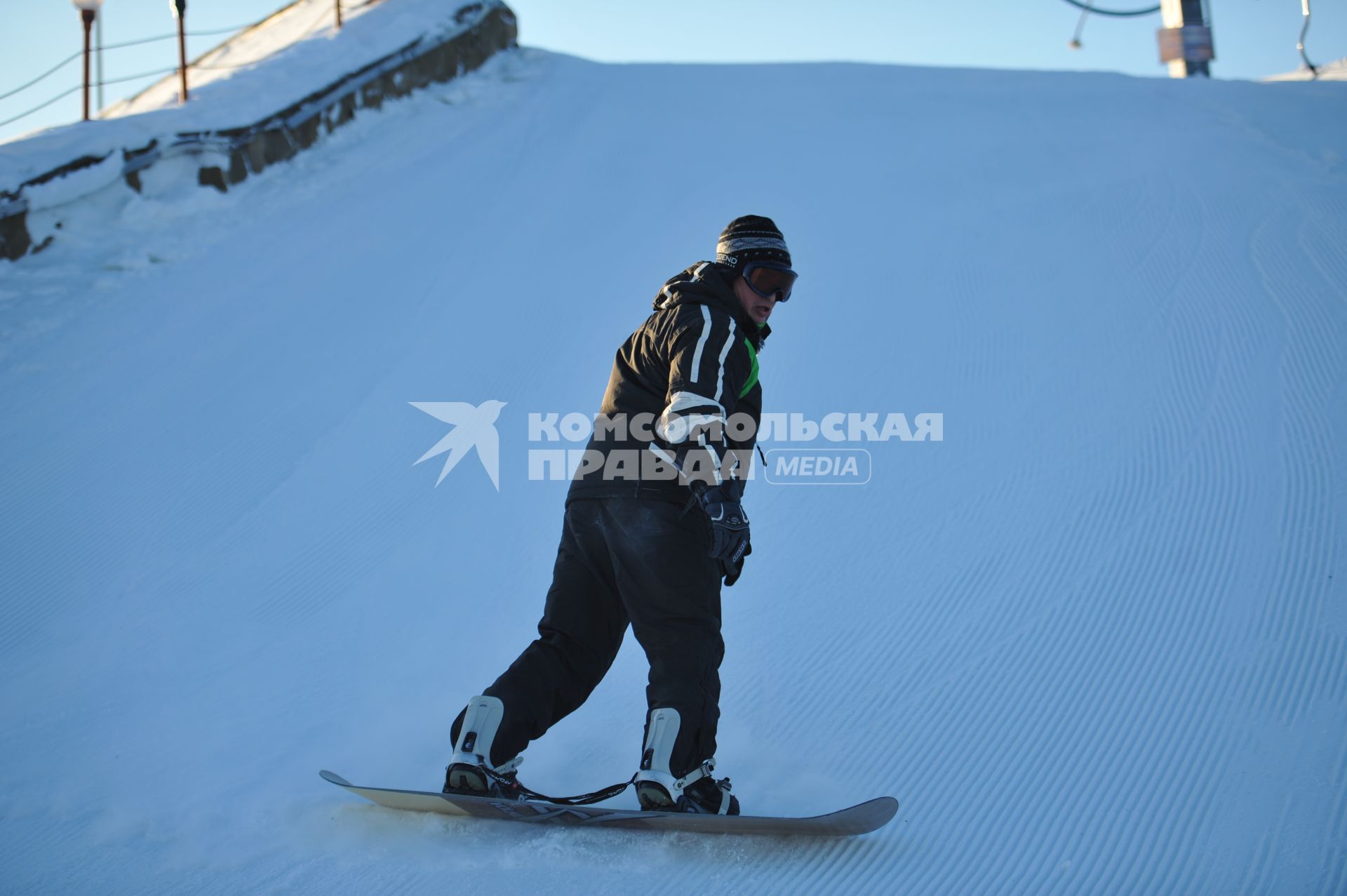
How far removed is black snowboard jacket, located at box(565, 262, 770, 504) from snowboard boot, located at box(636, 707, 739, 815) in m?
0.57

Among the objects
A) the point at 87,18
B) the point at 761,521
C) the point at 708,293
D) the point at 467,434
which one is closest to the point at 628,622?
the point at 708,293

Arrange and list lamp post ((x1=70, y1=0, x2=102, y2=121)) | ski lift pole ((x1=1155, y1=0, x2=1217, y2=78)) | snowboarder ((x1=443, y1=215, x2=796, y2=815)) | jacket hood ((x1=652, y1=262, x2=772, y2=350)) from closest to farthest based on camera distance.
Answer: snowboarder ((x1=443, y1=215, x2=796, y2=815)), jacket hood ((x1=652, y1=262, x2=772, y2=350)), lamp post ((x1=70, y1=0, x2=102, y2=121)), ski lift pole ((x1=1155, y1=0, x2=1217, y2=78))

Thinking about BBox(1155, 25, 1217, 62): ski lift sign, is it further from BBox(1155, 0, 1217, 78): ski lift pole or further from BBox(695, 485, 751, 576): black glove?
BBox(695, 485, 751, 576): black glove

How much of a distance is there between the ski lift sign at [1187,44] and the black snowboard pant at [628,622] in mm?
20086

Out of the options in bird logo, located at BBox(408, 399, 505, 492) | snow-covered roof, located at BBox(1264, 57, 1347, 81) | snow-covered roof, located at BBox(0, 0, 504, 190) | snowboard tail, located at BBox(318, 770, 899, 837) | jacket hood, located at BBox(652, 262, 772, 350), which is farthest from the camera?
snow-covered roof, located at BBox(1264, 57, 1347, 81)

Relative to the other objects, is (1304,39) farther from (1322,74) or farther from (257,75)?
(257,75)

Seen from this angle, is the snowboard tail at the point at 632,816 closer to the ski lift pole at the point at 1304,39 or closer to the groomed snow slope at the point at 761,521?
the groomed snow slope at the point at 761,521

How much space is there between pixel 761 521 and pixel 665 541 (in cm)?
202

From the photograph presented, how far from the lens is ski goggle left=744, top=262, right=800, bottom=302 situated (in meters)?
2.72

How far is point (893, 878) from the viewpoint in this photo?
91.4 inches

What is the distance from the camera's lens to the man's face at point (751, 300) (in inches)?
108

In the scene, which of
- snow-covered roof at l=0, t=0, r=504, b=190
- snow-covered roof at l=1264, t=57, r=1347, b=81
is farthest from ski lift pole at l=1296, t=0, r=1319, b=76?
snow-covered roof at l=0, t=0, r=504, b=190

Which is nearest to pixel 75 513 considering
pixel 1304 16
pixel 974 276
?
pixel 974 276

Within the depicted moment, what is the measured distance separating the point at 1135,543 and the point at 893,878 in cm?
213
